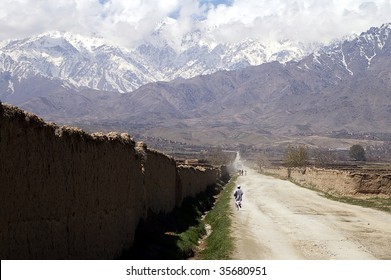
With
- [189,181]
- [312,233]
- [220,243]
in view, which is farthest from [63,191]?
[189,181]

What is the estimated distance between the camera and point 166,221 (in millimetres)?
28406

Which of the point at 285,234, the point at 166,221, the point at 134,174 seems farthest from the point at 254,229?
the point at 134,174

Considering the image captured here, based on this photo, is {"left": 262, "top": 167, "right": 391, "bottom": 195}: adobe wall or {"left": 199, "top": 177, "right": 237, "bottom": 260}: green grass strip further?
{"left": 262, "top": 167, "right": 391, "bottom": 195}: adobe wall

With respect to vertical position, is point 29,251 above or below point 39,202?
below

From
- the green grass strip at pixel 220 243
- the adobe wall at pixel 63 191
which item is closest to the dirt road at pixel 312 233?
the green grass strip at pixel 220 243

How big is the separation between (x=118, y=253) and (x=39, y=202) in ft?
20.7

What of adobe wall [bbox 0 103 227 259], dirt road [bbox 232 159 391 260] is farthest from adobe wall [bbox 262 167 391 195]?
adobe wall [bbox 0 103 227 259]

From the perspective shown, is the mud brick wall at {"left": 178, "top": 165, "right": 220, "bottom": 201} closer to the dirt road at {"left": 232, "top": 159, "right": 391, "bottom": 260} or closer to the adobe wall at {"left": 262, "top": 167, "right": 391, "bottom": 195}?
the dirt road at {"left": 232, "top": 159, "right": 391, "bottom": 260}

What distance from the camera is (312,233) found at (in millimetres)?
27656

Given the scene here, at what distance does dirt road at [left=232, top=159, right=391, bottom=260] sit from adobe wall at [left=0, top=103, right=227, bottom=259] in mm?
4728

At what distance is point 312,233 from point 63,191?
54.2 feet

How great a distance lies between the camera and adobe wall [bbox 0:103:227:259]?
36.9 ft

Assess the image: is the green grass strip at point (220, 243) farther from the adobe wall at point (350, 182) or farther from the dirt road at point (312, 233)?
the adobe wall at point (350, 182)
